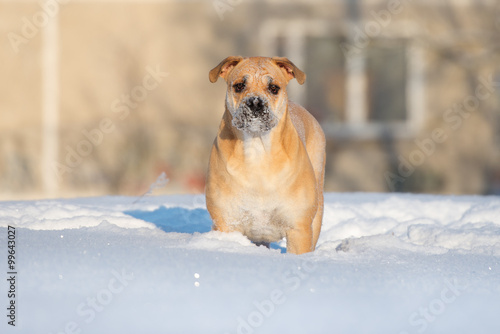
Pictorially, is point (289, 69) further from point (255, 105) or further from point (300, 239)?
point (300, 239)

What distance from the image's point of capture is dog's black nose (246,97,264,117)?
439cm

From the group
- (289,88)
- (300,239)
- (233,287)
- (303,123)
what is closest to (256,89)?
(300,239)

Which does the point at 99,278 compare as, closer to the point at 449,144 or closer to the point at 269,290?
the point at 269,290

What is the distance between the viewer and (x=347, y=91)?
15.2m

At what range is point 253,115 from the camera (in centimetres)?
440

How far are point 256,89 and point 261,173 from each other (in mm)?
533

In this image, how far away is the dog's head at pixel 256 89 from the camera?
4.41m

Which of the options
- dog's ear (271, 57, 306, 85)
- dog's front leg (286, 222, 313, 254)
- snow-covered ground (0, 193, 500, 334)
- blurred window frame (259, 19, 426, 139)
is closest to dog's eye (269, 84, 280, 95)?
dog's ear (271, 57, 306, 85)

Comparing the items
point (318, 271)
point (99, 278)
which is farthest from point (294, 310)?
point (99, 278)

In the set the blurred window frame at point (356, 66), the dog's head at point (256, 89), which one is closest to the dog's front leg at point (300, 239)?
the dog's head at point (256, 89)

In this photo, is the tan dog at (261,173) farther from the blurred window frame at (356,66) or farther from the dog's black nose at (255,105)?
the blurred window frame at (356,66)

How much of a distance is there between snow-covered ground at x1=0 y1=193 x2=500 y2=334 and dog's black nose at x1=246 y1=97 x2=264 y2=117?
31.4 inches

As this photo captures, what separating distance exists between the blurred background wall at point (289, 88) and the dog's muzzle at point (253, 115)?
10285 mm

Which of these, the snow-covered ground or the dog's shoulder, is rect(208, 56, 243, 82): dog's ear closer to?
the dog's shoulder
